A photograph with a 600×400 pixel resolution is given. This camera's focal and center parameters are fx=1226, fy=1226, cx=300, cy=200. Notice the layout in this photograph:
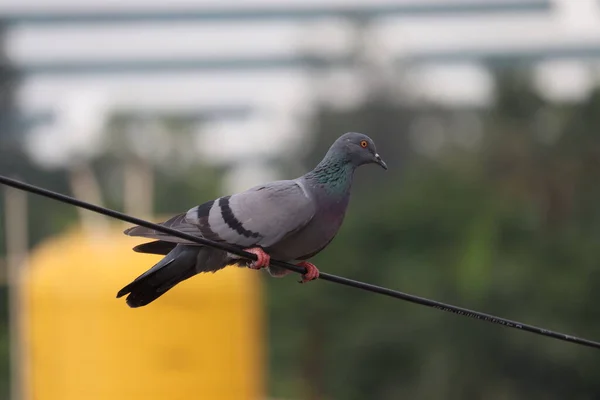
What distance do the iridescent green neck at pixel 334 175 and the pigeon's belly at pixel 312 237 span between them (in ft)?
0.39

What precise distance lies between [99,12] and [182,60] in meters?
4.59

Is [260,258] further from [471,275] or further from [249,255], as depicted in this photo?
[471,275]

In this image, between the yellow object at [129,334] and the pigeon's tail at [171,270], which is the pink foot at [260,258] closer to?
the pigeon's tail at [171,270]

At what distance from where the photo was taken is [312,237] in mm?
7434

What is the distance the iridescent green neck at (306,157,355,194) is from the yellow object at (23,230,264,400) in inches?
308

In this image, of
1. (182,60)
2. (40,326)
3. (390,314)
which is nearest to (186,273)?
(40,326)

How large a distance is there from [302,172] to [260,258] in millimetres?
32576

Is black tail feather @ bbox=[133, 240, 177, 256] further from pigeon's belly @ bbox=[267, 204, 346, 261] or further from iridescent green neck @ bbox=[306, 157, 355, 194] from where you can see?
iridescent green neck @ bbox=[306, 157, 355, 194]

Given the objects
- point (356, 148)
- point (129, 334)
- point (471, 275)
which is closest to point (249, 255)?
point (356, 148)

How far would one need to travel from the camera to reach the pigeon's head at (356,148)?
7.64 metres

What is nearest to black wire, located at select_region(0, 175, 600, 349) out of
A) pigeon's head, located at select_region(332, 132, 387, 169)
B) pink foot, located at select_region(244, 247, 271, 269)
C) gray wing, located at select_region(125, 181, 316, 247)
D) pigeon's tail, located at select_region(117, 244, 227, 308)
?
pink foot, located at select_region(244, 247, 271, 269)

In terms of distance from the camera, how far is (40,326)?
52.7 ft

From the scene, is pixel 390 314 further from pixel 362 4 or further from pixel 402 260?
pixel 362 4

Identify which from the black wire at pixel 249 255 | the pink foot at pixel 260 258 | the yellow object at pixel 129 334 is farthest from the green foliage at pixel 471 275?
the black wire at pixel 249 255
